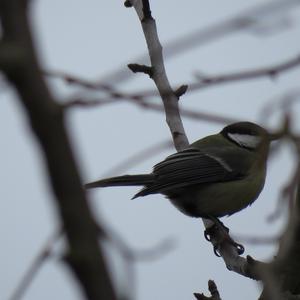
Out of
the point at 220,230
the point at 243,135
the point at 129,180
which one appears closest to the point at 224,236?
the point at 220,230

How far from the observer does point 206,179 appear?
5.10m

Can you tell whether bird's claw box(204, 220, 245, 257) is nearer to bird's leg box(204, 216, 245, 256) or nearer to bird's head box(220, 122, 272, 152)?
bird's leg box(204, 216, 245, 256)

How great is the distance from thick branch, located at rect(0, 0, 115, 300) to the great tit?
3773 millimetres

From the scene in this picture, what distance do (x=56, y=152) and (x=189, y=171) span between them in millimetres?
4356

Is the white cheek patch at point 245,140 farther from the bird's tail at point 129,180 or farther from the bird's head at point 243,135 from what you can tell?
the bird's tail at point 129,180

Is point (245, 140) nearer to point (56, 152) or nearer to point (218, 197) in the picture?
point (218, 197)

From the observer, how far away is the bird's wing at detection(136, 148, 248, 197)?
190 inches

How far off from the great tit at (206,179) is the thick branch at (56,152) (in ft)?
12.4

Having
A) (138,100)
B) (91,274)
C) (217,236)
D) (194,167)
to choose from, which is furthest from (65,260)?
(194,167)

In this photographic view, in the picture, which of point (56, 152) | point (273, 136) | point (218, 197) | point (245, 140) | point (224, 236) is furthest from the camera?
point (245, 140)

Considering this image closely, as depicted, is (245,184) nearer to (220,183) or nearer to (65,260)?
(220,183)

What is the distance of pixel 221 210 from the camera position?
4.94 m

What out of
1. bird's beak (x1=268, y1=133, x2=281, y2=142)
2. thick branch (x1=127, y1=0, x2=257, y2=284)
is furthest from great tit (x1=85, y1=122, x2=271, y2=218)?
bird's beak (x1=268, y1=133, x2=281, y2=142)

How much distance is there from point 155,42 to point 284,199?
3268 mm
